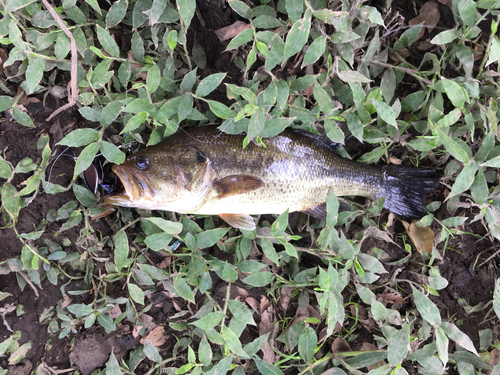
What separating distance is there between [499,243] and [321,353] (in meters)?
1.85

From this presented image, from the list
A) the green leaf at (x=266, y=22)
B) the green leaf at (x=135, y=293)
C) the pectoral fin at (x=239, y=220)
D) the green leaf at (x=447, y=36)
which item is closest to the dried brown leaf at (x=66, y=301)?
the green leaf at (x=135, y=293)

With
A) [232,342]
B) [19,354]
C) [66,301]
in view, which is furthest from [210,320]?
[19,354]

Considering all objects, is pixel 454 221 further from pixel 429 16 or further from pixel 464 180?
pixel 429 16

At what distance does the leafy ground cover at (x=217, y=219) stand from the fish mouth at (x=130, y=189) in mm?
113

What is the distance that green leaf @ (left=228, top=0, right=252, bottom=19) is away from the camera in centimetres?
216

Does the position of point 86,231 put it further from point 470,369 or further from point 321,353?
point 470,369

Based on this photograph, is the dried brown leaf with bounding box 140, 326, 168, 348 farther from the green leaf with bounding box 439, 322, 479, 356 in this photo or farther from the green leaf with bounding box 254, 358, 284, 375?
the green leaf with bounding box 439, 322, 479, 356

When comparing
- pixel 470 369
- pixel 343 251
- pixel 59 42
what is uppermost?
pixel 59 42

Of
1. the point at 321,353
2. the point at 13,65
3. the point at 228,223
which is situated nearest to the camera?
the point at 13,65

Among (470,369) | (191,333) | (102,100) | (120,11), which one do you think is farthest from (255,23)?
(470,369)

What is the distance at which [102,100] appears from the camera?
230cm

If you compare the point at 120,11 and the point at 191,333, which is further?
the point at 191,333

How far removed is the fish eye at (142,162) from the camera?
2188mm

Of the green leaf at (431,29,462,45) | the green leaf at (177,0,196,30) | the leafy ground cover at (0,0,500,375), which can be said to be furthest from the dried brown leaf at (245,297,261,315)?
the green leaf at (431,29,462,45)
